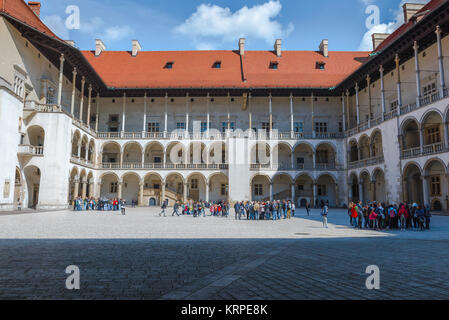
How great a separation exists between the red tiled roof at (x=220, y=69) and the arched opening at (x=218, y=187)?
10.7 meters

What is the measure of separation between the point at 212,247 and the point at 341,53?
40.9 metres

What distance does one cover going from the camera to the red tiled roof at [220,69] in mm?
34844

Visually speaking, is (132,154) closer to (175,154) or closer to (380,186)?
(175,154)

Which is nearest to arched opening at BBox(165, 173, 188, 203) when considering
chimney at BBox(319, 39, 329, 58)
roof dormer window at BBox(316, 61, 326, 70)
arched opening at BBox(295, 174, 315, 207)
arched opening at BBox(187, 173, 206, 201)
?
arched opening at BBox(187, 173, 206, 201)

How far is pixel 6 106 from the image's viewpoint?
20.5 meters

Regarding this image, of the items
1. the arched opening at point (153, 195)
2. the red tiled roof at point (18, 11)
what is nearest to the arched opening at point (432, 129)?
the arched opening at point (153, 195)

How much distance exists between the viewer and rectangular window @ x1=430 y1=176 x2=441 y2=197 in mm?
24328

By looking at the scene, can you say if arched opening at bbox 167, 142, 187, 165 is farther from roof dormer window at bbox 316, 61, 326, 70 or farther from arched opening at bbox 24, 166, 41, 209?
roof dormer window at bbox 316, 61, 326, 70

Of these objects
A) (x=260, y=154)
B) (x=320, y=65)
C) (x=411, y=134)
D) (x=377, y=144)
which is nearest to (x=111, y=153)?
(x=260, y=154)

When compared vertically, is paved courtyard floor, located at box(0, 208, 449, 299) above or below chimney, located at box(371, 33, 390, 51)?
below

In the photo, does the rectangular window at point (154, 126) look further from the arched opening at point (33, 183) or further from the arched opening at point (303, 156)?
the arched opening at point (303, 156)

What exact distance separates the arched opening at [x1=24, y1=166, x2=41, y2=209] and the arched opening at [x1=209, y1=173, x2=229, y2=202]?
17666mm
